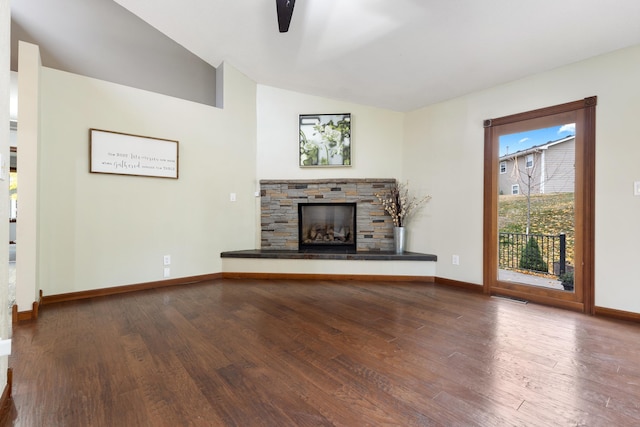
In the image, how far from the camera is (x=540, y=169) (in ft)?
9.61

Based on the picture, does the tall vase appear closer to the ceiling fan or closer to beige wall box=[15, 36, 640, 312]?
beige wall box=[15, 36, 640, 312]

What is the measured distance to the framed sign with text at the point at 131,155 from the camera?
292cm

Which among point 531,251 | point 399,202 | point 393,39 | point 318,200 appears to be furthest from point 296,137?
point 531,251

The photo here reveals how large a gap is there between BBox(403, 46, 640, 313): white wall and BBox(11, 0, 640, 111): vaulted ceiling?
6.3 inches

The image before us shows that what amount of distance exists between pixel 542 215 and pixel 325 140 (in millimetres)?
2678

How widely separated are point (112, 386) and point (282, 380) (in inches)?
33.8

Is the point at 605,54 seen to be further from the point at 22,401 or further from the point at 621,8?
the point at 22,401

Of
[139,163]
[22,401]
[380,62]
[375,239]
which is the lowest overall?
[22,401]

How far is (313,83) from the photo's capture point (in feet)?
12.1

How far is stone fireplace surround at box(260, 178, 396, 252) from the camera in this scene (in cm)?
400

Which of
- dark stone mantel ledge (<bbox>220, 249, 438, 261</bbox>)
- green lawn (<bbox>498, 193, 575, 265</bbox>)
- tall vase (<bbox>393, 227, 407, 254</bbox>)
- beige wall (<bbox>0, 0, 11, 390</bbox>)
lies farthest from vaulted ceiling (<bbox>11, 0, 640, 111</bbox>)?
dark stone mantel ledge (<bbox>220, 249, 438, 261</bbox>)

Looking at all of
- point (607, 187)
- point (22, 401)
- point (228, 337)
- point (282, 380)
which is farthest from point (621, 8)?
point (22, 401)

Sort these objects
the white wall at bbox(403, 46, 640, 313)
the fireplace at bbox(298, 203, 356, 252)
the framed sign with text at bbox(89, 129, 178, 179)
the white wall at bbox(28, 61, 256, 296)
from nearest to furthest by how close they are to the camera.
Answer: the white wall at bbox(403, 46, 640, 313)
the white wall at bbox(28, 61, 256, 296)
the framed sign with text at bbox(89, 129, 178, 179)
the fireplace at bbox(298, 203, 356, 252)

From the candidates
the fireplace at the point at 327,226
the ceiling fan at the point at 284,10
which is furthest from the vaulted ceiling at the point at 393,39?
the fireplace at the point at 327,226
